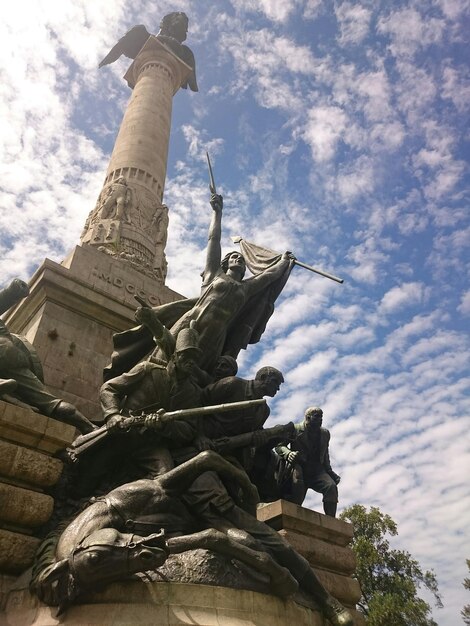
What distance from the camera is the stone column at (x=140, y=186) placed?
1158 centimetres

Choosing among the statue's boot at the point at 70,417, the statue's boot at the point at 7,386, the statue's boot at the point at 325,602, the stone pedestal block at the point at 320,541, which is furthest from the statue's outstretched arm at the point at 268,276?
the statue's boot at the point at 325,602

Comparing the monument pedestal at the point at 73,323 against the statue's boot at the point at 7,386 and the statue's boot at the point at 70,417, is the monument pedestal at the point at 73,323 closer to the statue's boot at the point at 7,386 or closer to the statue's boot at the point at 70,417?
the statue's boot at the point at 70,417

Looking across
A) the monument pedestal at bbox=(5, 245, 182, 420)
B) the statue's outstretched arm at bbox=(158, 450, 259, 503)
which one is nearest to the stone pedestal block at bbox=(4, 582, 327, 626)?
the statue's outstretched arm at bbox=(158, 450, 259, 503)

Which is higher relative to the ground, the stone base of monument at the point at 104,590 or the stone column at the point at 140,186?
the stone column at the point at 140,186

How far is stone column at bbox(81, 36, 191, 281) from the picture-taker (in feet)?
38.0

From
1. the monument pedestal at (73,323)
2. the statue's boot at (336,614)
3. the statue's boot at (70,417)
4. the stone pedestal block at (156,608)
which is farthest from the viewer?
the monument pedestal at (73,323)

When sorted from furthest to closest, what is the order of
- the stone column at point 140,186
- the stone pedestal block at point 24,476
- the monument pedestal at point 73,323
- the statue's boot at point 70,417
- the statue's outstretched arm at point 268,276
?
the stone column at point 140,186 < the statue's outstretched arm at point 268,276 < the monument pedestal at point 73,323 < the statue's boot at point 70,417 < the stone pedestal block at point 24,476

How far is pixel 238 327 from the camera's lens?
8383mm

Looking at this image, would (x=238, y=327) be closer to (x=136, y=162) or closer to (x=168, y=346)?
(x=168, y=346)

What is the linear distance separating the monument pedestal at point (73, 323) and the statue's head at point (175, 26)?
1544 cm

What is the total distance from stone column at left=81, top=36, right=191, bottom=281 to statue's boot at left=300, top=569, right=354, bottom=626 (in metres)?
7.17

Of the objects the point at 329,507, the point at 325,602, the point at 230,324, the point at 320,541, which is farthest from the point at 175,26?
the point at 325,602

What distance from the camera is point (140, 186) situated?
43.0 ft

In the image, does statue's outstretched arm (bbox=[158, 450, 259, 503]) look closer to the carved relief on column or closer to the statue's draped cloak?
the statue's draped cloak
